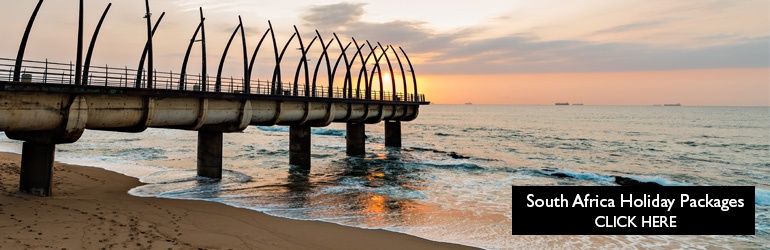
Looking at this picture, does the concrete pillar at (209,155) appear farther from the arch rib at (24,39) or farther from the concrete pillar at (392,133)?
the concrete pillar at (392,133)

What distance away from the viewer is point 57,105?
15.1 m

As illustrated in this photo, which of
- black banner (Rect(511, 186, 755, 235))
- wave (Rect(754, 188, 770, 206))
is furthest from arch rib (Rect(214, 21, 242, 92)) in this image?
wave (Rect(754, 188, 770, 206))

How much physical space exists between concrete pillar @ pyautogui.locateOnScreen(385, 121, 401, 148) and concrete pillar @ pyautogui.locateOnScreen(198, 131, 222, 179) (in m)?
26.7

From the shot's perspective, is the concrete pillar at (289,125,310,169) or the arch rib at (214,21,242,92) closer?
the arch rib at (214,21,242,92)

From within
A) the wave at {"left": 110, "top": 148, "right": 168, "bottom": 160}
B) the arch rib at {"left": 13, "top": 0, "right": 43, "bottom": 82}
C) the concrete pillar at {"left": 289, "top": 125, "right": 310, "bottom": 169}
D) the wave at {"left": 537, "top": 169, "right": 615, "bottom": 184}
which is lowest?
the wave at {"left": 537, "top": 169, "right": 615, "bottom": 184}

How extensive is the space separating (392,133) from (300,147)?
62.2ft

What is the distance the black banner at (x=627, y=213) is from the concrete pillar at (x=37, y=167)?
55.9 ft

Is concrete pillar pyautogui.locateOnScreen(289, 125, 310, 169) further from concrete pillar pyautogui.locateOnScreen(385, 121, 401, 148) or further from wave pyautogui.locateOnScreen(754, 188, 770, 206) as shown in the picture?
wave pyautogui.locateOnScreen(754, 188, 770, 206)

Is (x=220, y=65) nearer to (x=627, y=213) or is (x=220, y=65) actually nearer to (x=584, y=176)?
(x=627, y=213)

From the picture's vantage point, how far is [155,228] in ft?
41.3

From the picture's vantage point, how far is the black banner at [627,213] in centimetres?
1435

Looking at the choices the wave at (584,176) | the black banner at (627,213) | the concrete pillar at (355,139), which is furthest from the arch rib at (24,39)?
the wave at (584,176)

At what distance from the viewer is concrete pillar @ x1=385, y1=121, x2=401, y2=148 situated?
48375mm

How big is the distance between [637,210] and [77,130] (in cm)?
2166
